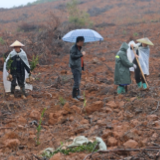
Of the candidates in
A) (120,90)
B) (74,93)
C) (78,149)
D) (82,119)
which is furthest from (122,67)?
(78,149)

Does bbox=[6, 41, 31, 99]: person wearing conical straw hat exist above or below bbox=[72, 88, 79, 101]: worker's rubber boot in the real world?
above

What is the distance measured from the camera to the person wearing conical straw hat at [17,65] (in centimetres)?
512

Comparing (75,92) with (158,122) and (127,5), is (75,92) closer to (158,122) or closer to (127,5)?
(158,122)

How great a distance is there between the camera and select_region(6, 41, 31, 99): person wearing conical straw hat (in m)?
5.12

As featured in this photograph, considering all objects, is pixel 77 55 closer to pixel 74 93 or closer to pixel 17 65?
pixel 74 93

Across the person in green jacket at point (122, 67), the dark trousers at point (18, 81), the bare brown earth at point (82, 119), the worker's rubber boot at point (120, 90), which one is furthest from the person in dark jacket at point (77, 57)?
the dark trousers at point (18, 81)

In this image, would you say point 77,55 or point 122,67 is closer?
point 77,55

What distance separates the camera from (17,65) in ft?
17.2

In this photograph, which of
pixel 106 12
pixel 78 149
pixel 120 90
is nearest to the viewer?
pixel 78 149

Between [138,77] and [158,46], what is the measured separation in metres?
6.74

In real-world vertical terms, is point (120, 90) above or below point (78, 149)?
above

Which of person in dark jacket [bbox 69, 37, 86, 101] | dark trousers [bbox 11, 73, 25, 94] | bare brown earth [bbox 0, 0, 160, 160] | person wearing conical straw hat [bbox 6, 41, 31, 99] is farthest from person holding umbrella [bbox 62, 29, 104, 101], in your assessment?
dark trousers [bbox 11, 73, 25, 94]

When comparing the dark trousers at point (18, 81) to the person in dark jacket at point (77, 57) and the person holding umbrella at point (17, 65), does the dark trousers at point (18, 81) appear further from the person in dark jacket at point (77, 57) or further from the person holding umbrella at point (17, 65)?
the person in dark jacket at point (77, 57)

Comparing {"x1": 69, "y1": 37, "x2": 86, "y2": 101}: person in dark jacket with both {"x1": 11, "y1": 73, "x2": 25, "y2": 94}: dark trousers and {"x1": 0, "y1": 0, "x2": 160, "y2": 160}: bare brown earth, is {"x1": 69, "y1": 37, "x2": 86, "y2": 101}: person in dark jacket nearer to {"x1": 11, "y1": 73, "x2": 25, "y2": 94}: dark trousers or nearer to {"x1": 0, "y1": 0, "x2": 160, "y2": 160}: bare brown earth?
{"x1": 0, "y1": 0, "x2": 160, "y2": 160}: bare brown earth
